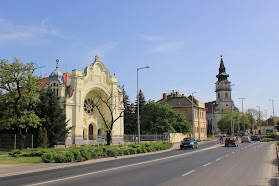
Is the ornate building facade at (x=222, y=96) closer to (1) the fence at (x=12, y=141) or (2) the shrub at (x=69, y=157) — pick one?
(1) the fence at (x=12, y=141)

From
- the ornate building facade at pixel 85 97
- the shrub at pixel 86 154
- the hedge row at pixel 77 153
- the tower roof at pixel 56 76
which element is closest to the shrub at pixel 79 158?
the hedge row at pixel 77 153

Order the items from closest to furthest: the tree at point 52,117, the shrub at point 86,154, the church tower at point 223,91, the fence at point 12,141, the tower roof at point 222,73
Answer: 1. the shrub at point 86,154
2. the fence at point 12,141
3. the tree at point 52,117
4. the church tower at point 223,91
5. the tower roof at point 222,73

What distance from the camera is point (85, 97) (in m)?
46.8

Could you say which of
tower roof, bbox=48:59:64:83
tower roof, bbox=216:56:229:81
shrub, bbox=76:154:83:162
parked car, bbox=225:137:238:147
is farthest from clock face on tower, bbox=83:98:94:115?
tower roof, bbox=216:56:229:81

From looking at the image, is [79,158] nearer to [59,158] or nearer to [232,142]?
[59,158]

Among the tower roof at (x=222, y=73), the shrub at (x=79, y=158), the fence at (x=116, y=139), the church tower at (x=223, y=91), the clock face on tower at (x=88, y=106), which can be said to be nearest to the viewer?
the shrub at (x=79, y=158)

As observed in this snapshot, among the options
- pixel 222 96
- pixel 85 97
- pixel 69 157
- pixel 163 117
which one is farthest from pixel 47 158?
pixel 222 96

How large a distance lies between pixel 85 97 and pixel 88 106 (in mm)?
1755

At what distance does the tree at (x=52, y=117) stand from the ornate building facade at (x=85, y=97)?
294cm

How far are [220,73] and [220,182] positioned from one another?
13362 cm

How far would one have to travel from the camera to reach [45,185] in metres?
10.0

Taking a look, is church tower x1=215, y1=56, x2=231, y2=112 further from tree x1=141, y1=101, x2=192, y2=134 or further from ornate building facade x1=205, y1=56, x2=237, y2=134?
tree x1=141, y1=101, x2=192, y2=134

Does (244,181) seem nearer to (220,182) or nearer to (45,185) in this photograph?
(220,182)

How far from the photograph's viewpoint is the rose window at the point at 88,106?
46.8 m
